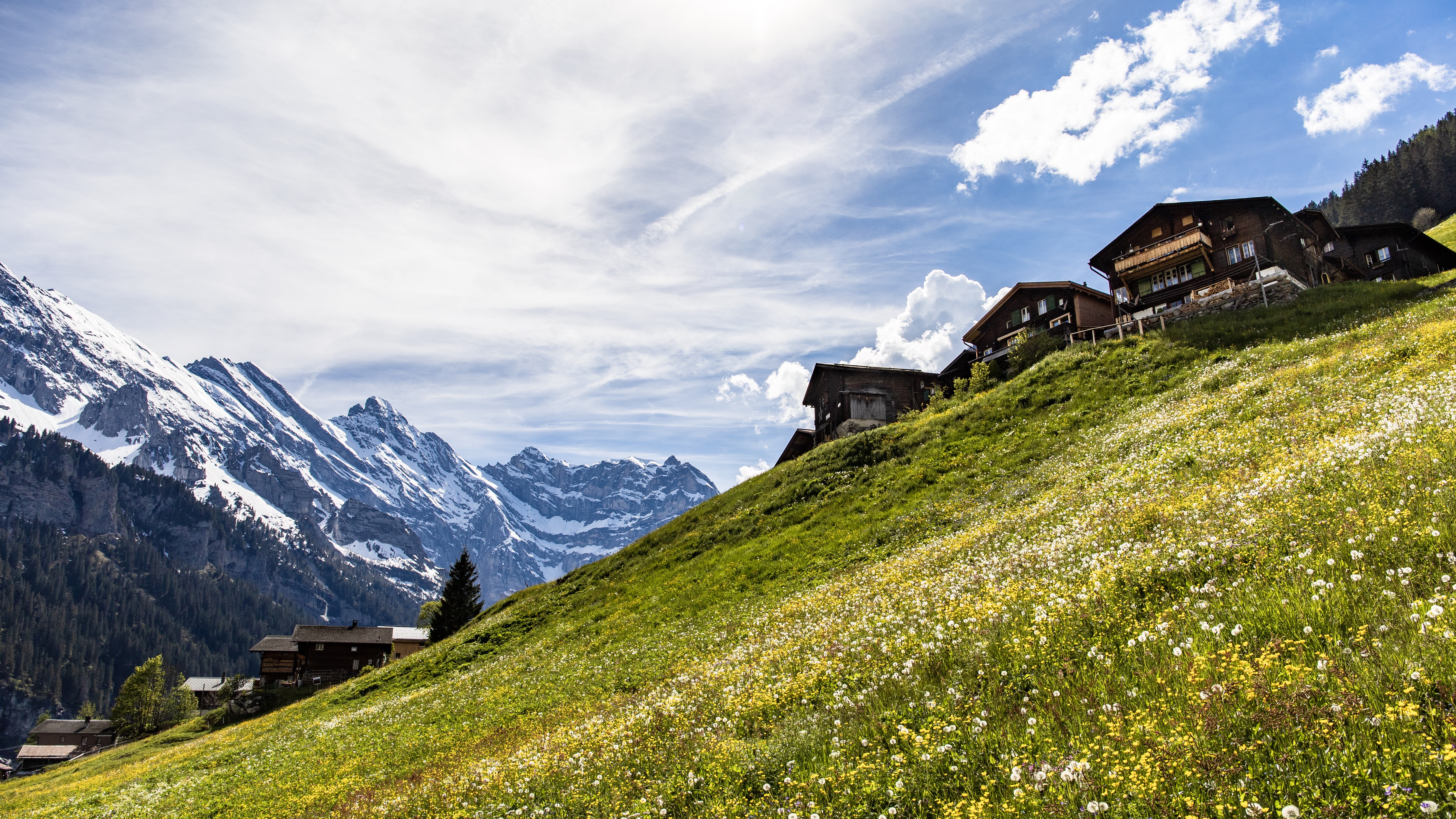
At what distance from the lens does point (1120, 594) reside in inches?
401

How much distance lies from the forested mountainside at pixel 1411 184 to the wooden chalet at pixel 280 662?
649 feet

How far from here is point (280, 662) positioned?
98500mm

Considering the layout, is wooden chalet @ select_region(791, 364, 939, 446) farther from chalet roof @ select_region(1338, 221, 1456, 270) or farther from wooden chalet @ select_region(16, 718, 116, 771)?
wooden chalet @ select_region(16, 718, 116, 771)

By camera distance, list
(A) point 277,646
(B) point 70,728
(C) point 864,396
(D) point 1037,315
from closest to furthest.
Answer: (D) point 1037,315 < (C) point 864,396 < (A) point 277,646 < (B) point 70,728

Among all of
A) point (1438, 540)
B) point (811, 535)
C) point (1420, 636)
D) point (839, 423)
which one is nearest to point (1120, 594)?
point (1438, 540)

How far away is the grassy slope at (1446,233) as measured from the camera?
8281 centimetres

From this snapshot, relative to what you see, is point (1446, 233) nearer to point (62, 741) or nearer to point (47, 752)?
point (47, 752)

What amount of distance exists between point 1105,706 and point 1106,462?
64.9 ft

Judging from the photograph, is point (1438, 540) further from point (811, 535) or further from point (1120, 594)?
point (811, 535)

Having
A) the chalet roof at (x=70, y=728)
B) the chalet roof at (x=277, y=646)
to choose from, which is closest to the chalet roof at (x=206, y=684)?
the chalet roof at (x=70, y=728)

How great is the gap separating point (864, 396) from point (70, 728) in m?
181

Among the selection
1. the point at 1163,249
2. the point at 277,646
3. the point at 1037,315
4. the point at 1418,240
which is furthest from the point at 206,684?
the point at 1418,240

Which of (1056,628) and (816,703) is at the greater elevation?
(1056,628)

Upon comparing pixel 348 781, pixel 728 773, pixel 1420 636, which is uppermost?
pixel 1420 636
